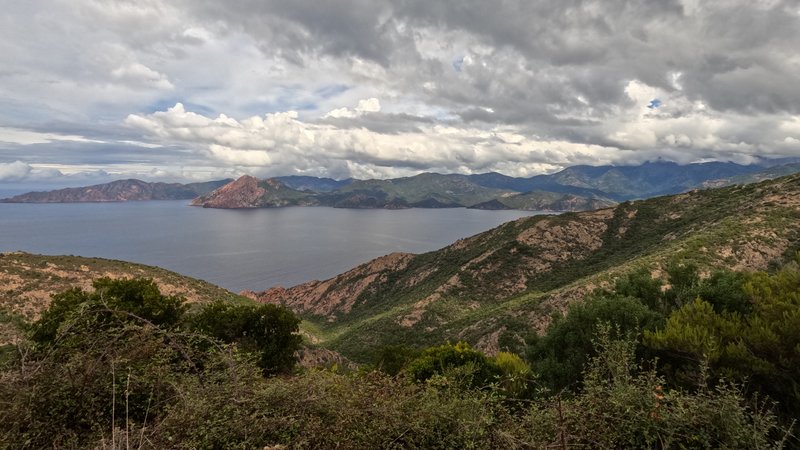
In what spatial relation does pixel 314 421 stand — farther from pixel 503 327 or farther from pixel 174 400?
pixel 503 327

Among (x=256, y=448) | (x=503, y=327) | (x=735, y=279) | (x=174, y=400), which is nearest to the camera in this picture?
(x=256, y=448)

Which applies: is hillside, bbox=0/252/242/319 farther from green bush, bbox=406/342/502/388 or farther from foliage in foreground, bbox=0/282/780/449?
foliage in foreground, bbox=0/282/780/449

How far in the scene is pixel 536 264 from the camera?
229 ft

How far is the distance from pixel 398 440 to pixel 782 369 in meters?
11.1

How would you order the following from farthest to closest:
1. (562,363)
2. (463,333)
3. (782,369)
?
(463,333) → (562,363) → (782,369)

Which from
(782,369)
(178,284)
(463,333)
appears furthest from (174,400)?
Answer: (178,284)

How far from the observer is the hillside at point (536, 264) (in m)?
41.6

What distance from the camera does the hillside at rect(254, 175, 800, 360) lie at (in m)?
41.6

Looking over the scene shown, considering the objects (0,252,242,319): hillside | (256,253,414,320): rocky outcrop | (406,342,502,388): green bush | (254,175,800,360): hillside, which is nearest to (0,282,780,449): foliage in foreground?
(406,342,502,388): green bush

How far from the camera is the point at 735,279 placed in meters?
18.6

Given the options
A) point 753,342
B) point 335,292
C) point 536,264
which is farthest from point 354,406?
point 335,292

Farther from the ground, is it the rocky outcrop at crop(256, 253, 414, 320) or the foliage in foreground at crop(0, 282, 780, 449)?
the foliage in foreground at crop(0, 282, 780, 449)

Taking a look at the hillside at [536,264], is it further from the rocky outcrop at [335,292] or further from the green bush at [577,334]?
the green bush at [577,334]

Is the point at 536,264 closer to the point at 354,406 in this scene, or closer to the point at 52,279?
the point at 354,406
